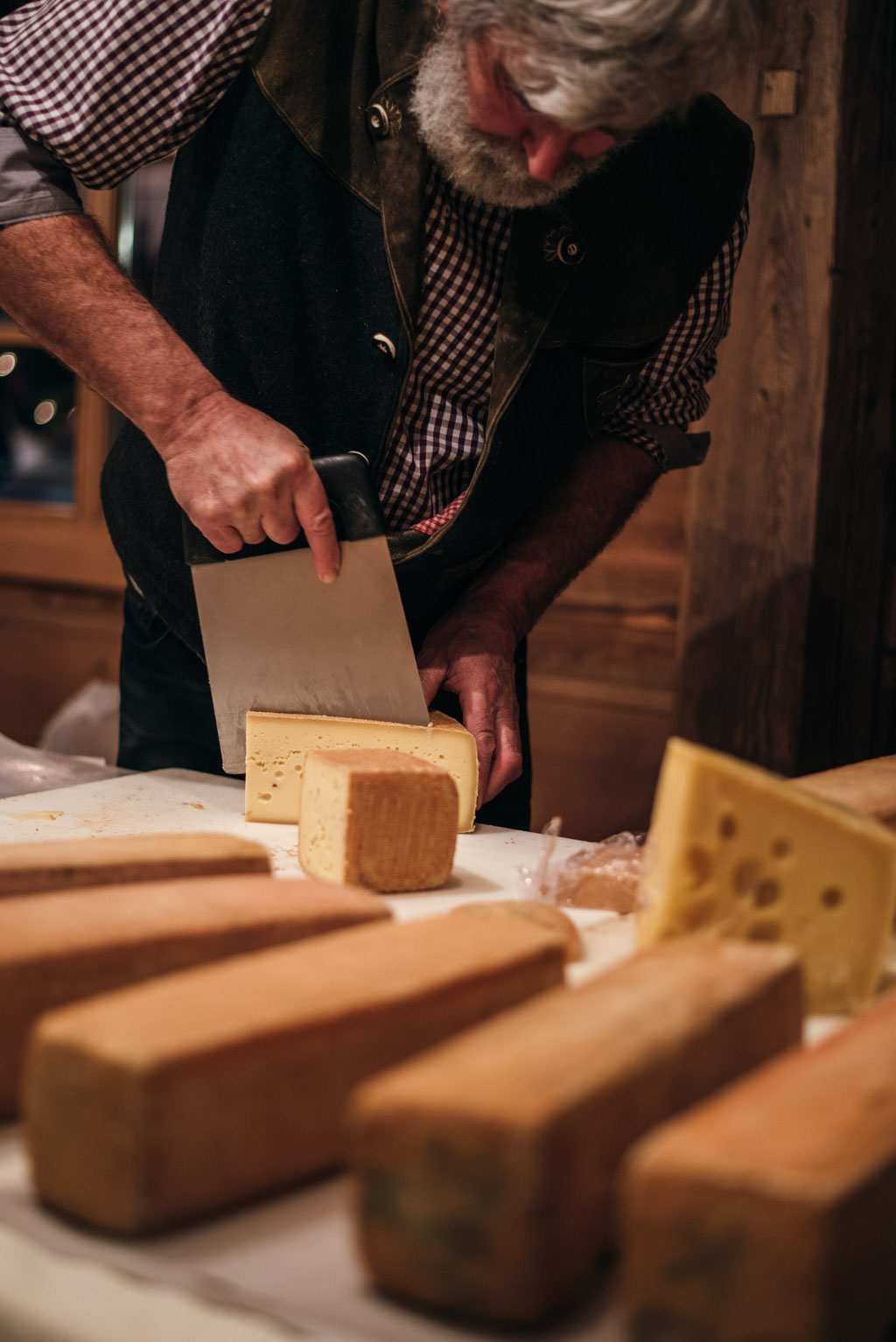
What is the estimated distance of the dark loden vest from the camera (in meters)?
1.75

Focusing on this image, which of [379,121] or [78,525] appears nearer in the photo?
[379,121]

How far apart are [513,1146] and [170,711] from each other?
5.00 ft

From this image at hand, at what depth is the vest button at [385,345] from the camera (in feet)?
5.79

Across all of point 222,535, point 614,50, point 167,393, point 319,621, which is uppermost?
point 614,50

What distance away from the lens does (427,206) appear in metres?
1.79

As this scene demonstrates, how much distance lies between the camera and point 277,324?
1.81m

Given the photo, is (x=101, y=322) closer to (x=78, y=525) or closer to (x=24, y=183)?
(x=24, y=183)

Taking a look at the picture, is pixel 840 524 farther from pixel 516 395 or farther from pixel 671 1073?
pixel 671 1073

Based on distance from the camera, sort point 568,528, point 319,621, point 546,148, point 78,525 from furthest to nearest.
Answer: point 78,525, point 568,528, point 319,621, point 546,148

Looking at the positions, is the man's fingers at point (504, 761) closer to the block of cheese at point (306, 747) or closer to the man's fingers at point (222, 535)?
the block of cheese at point (306, 747)

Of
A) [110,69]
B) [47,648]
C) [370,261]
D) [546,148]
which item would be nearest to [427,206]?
[370,261]

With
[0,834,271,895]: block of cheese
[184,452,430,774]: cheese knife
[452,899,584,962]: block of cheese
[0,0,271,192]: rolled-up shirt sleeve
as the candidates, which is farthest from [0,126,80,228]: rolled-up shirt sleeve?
[452,899,584,962]: block of cheese

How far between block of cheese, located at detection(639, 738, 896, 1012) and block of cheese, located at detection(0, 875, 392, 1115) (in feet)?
0.76

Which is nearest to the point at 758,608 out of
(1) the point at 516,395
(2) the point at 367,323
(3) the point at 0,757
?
(1) the point at 516,395
